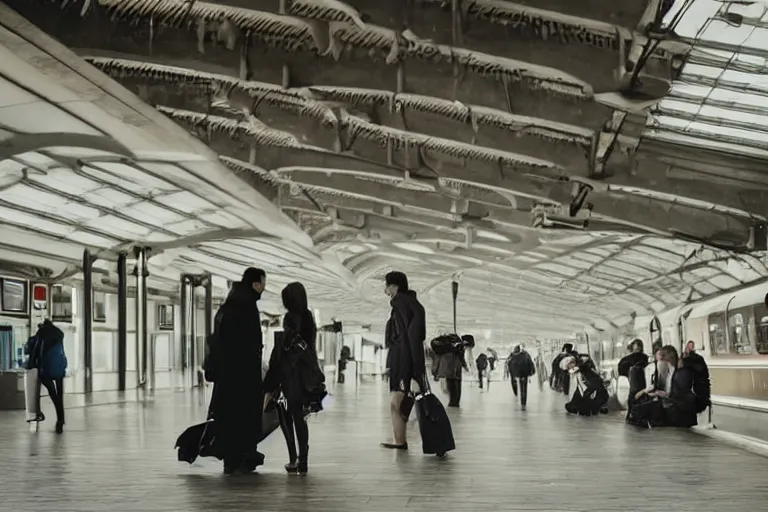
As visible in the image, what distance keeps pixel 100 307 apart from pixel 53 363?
21903 mm

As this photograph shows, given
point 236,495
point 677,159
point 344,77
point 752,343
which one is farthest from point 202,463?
point 752,343

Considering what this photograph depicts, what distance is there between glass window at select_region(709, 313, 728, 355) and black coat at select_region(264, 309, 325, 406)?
68.0 ft

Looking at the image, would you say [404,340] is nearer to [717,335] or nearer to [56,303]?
[717,335]

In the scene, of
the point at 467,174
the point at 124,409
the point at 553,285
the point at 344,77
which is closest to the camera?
the point at 344,77

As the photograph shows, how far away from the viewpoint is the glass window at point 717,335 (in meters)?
28.4

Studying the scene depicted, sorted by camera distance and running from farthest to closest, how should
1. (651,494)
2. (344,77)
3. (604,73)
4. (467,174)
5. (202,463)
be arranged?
(467,174)
(344,77)
(604,73)
(202,463)
(651,494)

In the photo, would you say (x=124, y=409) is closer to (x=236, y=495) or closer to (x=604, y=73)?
(x=604, y=73)

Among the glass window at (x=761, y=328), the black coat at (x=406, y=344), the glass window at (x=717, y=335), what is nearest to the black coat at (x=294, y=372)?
the black coat at (x=406, y=344)

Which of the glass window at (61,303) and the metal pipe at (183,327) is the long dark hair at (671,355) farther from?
the metal pipe at (183,327)

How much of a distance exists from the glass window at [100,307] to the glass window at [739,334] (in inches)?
756

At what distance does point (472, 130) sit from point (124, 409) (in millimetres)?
9963

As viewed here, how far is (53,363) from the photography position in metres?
15.1

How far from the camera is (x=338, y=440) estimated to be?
12875mm

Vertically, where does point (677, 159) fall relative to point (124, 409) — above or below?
above
